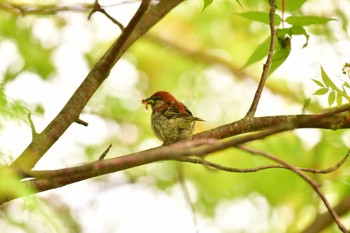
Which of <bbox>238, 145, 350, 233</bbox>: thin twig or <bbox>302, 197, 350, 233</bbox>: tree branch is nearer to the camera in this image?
<bbox>238, 145, 350, 233</bbox>: thin twig

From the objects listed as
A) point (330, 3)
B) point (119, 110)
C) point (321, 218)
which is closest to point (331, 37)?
point (330, 3)

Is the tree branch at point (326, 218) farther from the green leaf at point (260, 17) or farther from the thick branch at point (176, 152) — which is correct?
the thick branch at point (176, 152)

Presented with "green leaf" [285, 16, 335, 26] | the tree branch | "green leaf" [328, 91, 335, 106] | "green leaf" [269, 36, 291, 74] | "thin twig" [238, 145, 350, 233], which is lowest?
"thin twig" [238, 145, 350, 233]

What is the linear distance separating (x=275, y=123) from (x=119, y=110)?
3719 mm

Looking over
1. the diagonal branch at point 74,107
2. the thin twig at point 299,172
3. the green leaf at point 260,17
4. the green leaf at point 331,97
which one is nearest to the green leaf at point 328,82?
the green leaf at point 331,97

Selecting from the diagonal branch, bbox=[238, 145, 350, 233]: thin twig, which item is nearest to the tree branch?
the diagonal branch

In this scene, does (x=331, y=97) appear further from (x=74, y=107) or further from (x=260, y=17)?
(x=74, y=107)

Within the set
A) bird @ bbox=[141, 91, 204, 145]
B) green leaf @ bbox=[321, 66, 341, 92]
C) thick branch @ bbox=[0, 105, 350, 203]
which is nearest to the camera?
thick branch @ bbox=[0, 105, 350, 203]

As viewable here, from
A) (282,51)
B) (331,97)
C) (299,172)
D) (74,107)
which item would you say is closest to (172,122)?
(74,107)

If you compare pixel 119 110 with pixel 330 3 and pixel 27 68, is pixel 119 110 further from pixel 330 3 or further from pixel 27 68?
pixel 330 3

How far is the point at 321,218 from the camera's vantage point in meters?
3.53

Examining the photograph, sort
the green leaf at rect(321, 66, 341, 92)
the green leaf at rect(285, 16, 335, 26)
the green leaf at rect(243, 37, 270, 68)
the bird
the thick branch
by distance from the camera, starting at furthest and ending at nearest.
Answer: the bird → the green leaf at rect(243, 37, 270, 68) → the green leaf at rect(285, 16, 335, 26) → the green leaf at rect(321, 66, 341, 92) → the thick branch

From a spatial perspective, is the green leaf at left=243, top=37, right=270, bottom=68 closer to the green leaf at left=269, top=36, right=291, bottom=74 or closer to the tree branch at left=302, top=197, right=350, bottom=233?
the green leaf at left=269, top=36, right=291, bottom=74

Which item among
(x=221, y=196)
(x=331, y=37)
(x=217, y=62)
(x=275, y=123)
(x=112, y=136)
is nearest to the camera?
(x=275, y=123)
